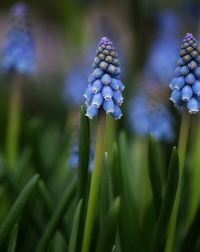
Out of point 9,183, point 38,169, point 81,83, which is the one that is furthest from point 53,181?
point 81,83

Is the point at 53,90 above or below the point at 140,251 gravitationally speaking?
above

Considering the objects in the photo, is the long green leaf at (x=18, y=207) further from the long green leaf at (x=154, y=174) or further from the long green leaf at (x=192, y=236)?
the long green leaf at (x=192, y=236)

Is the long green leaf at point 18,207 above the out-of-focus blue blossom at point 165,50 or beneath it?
beneath

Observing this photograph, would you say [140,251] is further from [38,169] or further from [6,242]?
[38,169]

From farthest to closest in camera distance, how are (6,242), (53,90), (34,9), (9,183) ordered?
(34,9), (53,90), (9,183), (6,242)

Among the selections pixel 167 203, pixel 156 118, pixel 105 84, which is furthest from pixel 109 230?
pixel 156 118

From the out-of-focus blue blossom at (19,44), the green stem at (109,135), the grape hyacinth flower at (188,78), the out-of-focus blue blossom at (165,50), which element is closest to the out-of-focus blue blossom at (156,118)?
the green stem at (109,135)

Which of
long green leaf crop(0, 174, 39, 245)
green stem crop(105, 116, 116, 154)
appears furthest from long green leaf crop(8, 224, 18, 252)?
green stem crop(105, 116, 116, 154)

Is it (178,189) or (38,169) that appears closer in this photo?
(178,189)
